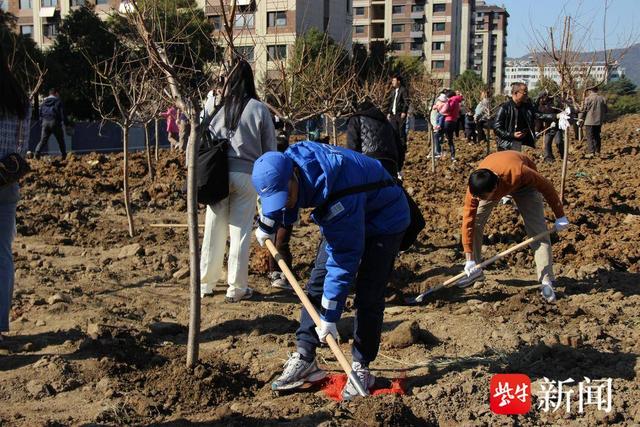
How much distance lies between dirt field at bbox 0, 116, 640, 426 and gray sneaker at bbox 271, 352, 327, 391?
9cm

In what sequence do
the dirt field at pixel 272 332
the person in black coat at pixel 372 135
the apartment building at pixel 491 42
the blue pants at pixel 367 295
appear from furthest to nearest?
the apartment building at pixel 491 42 → the person in black coat at pixel 372 135 → the blue pants at pixel 367 295 → the dirt field at pixel 272 332

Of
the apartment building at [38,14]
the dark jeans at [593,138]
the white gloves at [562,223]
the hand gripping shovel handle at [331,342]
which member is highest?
the apartment building at [38,14]

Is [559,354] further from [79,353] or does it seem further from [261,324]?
[79,353]

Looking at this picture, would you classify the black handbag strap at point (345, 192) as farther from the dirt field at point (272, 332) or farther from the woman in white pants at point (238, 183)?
the woman in white pants at point (238, 183)

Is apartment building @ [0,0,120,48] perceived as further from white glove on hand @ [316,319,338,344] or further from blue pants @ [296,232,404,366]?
white glove on hand @ [316,319,338,344]

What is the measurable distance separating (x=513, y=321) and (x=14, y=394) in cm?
323

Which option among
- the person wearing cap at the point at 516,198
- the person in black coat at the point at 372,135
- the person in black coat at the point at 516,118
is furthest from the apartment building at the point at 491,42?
the person wearing cap at the point at 516,198

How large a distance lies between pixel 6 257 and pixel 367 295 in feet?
7.24

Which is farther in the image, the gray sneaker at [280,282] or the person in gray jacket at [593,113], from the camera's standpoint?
the person in gray jacket at [593,113]

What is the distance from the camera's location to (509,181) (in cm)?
551

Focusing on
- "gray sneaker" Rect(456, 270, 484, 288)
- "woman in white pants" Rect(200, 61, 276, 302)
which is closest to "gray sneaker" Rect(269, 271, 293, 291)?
"woman in white pants" Rect(200, 61, 276, 302)

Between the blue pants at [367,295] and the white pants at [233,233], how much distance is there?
1.56 m

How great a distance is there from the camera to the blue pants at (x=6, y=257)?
4.39m

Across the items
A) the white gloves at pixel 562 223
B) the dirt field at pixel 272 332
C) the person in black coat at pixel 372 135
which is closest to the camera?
the dirt field at pixel 272 332
